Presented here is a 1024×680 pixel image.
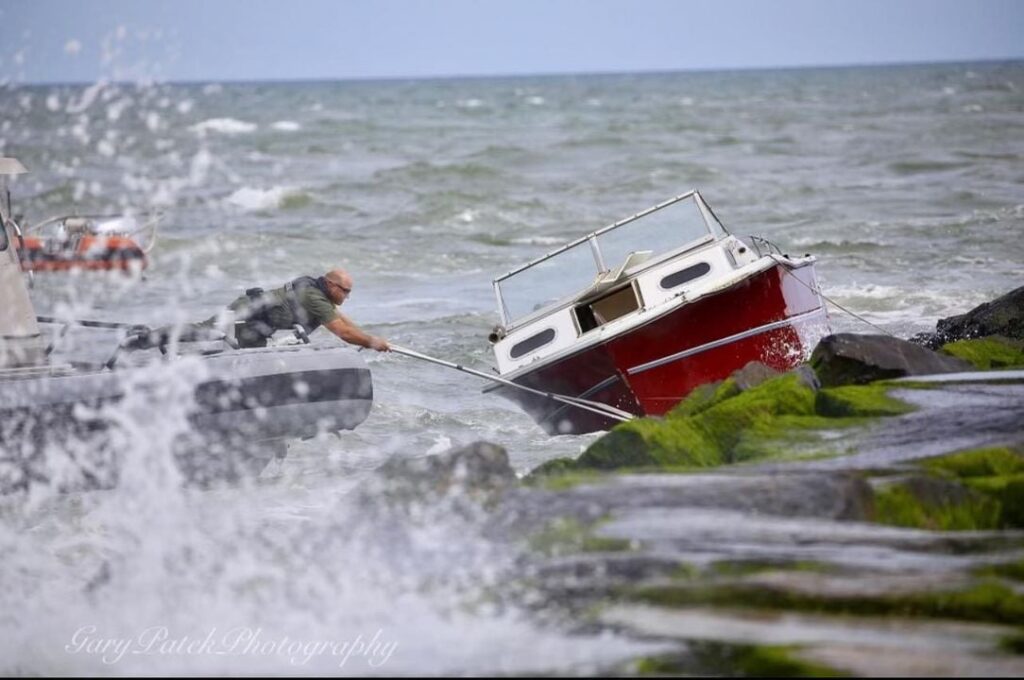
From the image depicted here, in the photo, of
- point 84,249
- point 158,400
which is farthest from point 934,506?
point 84,249

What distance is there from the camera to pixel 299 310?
13086 millimetres

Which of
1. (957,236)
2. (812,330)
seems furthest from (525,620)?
(957,236)

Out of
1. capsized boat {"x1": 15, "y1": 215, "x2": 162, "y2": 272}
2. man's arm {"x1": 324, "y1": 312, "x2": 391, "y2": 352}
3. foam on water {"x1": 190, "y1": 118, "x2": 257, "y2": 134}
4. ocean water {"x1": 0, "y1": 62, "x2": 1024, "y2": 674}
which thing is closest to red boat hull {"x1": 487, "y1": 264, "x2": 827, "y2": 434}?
ocean water {"x1": 0, "y1": 62, "x2": 1024, "y2": 674}

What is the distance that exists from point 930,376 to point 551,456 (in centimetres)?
394

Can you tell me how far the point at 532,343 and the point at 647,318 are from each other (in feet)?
4.24

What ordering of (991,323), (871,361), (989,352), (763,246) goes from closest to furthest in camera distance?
1. (871,361)
2. (989,352)
3. (991,323)
4. (763,246)

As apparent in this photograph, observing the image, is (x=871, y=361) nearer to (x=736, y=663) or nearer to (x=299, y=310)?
(x=736, y=663)

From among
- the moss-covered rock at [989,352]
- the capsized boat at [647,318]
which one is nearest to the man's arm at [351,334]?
the capsized boat at [647,318]

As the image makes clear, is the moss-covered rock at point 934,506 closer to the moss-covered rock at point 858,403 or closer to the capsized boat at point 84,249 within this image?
the moss-covered rock at point 858,403

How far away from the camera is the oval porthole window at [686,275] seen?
1421 cm

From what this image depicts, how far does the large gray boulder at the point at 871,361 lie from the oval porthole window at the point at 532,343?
11.1ft

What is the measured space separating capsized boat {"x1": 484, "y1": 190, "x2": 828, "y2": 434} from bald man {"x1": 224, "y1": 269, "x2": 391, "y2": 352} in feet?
5.90

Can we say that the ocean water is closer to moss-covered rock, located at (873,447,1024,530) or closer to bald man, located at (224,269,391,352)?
bald man, located at (224,269,391,352)

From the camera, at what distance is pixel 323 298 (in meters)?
13.1
